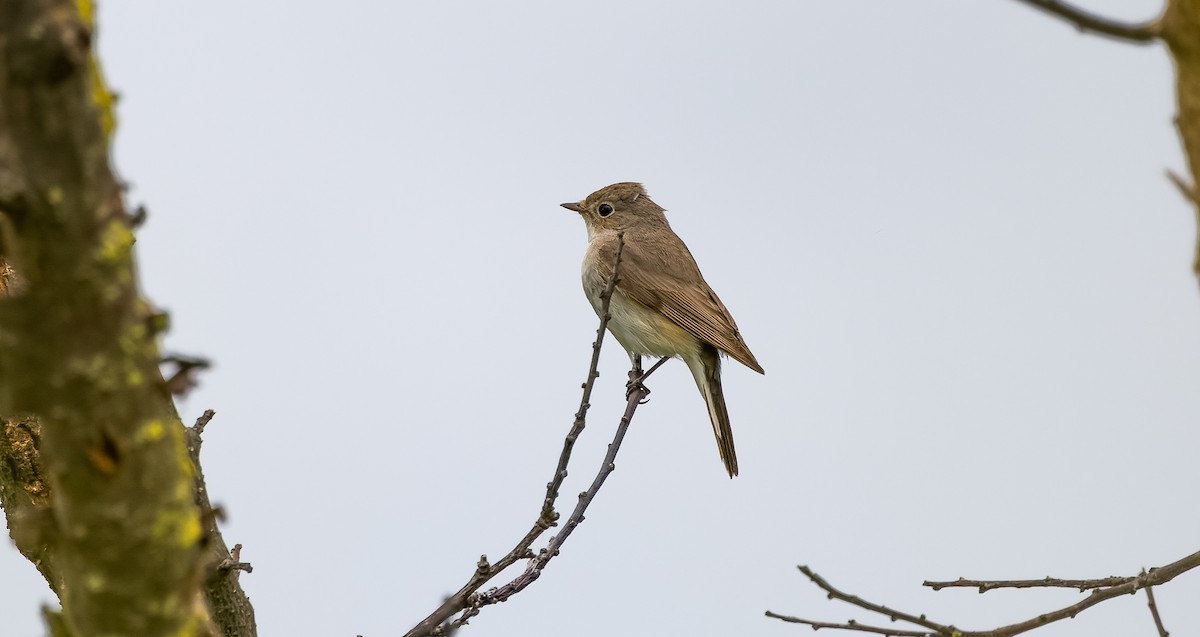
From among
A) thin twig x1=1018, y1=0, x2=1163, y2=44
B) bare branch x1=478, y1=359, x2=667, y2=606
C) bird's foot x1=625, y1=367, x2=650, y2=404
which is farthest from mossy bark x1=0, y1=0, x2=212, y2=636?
bird's foot x1=625, y1=367, x2=650, y2=404

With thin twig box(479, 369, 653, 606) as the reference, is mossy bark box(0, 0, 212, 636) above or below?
below

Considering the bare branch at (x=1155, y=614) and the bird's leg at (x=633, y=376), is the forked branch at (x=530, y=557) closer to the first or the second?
the bare branch at (x=1155, y=614)

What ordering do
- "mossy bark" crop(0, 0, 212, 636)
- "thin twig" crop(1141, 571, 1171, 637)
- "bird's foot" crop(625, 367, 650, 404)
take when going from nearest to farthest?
"mossy bark" crop(0, 0, 212, 636) → "thin twig" crop(1141, 571, 1171, 637) → "bird's foot" crop(625, 367, 650, 404)

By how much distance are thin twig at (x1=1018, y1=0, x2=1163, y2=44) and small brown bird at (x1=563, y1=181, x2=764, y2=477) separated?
6821 millimetres

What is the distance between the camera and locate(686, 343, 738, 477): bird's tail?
9.05 m

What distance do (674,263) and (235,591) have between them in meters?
6.22

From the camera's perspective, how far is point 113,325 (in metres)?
2.04

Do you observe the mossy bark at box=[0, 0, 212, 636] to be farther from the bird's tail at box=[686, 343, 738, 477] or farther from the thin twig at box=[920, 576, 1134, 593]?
the bird's tail at box=[686, 343, 738, 477]

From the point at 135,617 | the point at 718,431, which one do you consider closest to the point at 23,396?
the point at 135,617

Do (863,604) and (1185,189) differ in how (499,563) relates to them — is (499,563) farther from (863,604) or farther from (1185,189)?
(1185,189)

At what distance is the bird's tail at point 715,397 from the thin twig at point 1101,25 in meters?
7.07

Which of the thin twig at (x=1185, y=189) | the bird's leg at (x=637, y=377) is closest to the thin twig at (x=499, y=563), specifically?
the thin twig at (x=1185, y=189)

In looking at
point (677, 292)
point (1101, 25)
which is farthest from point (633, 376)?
point (1101, 25)

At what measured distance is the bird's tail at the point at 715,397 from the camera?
905cm
